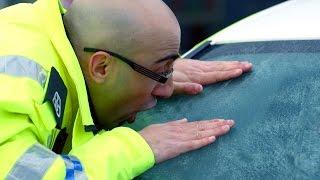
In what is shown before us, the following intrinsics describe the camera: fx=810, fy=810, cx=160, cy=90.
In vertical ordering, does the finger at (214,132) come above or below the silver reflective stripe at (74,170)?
above

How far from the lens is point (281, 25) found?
8.07 ft

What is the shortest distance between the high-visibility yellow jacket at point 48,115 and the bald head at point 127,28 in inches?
2.8

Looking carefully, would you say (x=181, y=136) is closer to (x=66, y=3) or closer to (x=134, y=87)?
(x=134, y=87)

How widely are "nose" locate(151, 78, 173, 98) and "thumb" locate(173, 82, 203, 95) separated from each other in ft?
0.29

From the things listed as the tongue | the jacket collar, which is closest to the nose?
the tongue

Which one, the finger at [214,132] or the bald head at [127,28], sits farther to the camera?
the bald head at [127,28]

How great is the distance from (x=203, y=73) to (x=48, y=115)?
0.60m

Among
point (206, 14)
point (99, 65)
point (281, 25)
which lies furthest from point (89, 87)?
point (206, 14)

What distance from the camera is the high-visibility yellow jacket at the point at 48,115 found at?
193 centimetres

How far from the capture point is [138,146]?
6.77ft

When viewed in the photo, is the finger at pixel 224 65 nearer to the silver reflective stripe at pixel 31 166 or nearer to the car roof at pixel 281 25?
the car roof at pixel 281 25

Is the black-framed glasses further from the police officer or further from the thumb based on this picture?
the thumb

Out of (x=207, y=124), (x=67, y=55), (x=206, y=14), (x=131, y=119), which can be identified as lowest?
(x=206, y=14)

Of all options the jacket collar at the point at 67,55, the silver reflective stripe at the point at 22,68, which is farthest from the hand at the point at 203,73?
the silver reflective stripe at the point at 22,68
